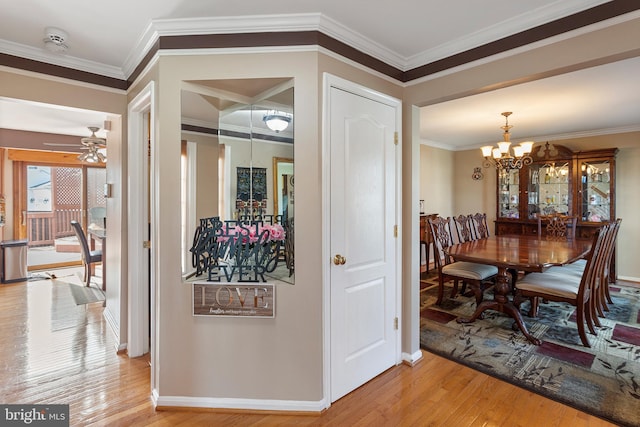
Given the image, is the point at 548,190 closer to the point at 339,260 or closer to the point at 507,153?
the point at 507,153

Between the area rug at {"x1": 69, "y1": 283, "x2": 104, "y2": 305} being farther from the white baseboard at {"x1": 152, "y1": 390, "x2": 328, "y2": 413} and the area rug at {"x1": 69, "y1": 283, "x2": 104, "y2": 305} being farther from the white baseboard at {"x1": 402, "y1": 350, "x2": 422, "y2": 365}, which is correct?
the white baseboard at {"x1": 402, "y1": 350, "x2": 422, "y2": 365}

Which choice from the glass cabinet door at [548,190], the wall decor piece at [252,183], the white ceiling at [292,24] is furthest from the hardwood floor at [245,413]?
the glass cabinet door at [548,190]

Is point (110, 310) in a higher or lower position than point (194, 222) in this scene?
lower

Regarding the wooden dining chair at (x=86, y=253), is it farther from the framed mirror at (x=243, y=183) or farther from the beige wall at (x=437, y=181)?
the beige wall at (x=437, y=181)

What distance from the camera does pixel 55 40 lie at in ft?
6.81

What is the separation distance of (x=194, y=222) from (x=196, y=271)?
1.09 ft

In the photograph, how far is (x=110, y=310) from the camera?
3.45m

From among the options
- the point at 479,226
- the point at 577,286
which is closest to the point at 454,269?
the point at 577,286

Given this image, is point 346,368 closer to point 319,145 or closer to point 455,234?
point 319,145

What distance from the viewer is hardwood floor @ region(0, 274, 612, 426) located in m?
1.94

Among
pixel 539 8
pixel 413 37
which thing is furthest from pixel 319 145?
pixel 539 8

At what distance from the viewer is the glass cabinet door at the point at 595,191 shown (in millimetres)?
4883

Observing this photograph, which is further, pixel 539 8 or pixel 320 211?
pixel 320 211

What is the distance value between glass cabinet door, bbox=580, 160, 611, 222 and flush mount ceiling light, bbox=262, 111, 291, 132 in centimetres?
528
